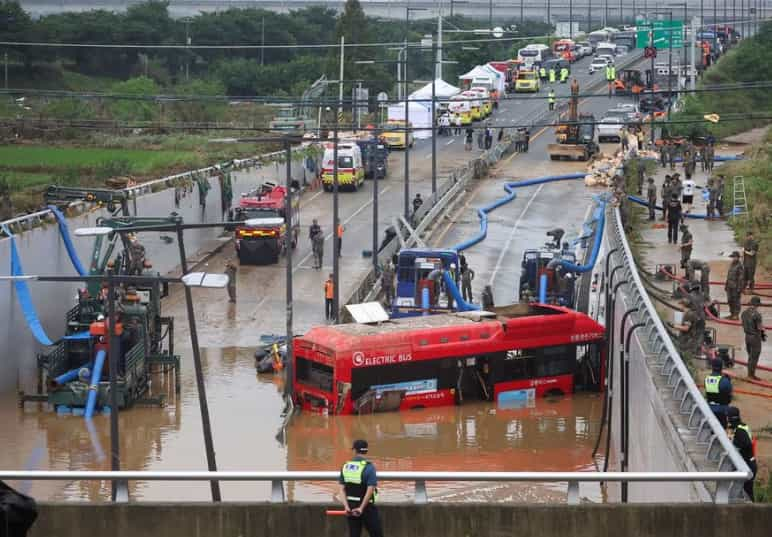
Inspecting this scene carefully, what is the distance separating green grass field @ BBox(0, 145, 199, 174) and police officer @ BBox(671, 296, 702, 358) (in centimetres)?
4037

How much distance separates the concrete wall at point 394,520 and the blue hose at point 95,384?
21.9 metres

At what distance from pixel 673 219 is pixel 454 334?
11.4 meters

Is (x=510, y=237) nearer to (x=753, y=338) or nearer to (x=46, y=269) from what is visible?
(x=46, y=269)

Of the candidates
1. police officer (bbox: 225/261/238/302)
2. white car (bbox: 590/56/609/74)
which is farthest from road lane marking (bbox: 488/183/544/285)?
white car (bbox: 590/56/609/74)

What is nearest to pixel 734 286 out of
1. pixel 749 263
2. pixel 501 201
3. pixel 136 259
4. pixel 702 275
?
pixel 702 275

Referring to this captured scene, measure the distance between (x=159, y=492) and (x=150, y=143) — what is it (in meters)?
54.1

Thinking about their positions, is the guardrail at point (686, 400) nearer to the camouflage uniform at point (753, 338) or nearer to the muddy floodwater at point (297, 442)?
the camouflage uniform at point (753, 338)

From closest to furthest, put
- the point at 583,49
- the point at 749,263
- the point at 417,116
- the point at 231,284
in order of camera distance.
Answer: the point at 749,263
the point at 231,284
the point at 417,116
the point at 583,49

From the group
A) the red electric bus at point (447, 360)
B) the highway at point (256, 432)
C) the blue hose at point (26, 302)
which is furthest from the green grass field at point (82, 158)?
the red electric bus at point (447, 360)

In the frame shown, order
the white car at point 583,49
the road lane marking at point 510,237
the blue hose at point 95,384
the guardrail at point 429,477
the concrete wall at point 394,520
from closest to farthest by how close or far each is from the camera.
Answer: the guardrail at point 429,477
the concrete wall at point 394,520
the blue hose at point 95,384
the road lane marking at point 510,237
the white car at point 583,49

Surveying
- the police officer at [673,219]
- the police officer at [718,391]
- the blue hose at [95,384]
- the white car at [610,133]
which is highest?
the white car at [610,133]

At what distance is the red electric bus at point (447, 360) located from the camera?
115ft

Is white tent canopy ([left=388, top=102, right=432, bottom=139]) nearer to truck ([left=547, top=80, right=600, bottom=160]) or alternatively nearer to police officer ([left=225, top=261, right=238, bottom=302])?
truck ([left=547, top=80, right=600, bottom=160])

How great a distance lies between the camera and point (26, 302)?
4019 centimetres
